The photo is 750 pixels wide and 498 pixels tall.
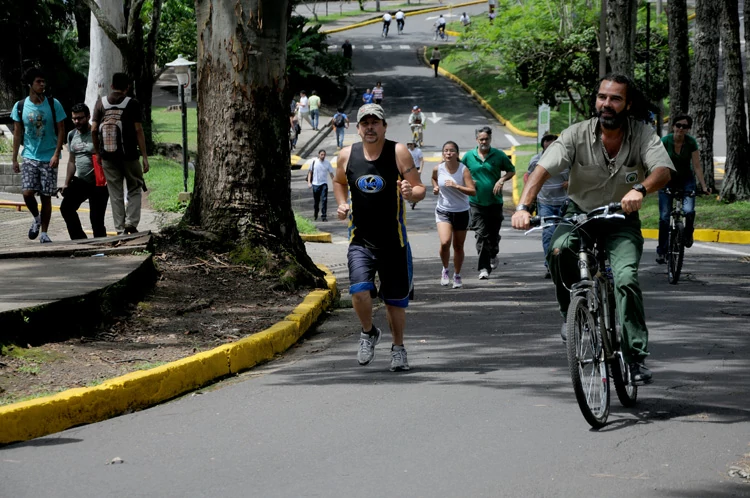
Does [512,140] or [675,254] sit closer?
[675,254]

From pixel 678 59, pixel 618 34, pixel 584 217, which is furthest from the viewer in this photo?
pixel 678 59

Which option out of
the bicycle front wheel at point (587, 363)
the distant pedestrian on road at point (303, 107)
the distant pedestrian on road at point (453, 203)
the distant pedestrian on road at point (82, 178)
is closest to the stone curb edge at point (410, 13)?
the distant pedestrian on road at point (303, 107)

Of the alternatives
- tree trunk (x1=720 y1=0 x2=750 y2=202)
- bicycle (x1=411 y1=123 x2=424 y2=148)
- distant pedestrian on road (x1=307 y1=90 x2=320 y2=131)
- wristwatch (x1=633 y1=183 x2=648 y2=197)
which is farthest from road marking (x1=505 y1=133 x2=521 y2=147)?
wristwatch (x1=633 y1=183 x2=648 y2=197)

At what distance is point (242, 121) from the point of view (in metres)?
11.1

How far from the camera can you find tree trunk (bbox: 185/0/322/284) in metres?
11.1

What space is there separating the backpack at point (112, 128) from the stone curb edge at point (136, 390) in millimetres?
4112

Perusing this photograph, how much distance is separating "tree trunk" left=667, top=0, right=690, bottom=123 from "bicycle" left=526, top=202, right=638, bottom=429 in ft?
64.8

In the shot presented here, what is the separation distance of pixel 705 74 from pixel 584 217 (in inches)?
727

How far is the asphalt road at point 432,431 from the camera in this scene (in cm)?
520

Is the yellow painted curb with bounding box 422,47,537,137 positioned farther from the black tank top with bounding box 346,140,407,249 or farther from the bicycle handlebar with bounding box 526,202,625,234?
the bicycle handlebar with bounding box 526,202,625,234

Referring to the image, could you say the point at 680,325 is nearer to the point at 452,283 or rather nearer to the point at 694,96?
the point at 452,283

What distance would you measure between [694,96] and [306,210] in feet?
30.9

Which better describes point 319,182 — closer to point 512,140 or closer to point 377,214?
point 377,214

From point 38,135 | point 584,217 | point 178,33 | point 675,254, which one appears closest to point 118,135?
A: point 38,135
